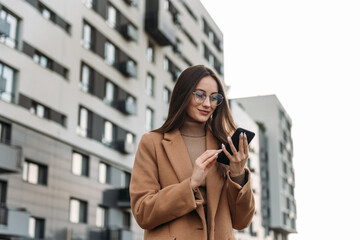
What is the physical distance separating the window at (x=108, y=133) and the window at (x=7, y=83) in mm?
7645

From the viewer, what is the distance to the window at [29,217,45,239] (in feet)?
73.6

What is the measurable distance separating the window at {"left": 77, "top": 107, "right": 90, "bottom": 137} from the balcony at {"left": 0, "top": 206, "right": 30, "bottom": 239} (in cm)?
565

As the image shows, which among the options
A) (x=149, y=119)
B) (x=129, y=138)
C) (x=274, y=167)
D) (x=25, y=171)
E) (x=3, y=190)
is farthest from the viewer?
(x=274, y=167)

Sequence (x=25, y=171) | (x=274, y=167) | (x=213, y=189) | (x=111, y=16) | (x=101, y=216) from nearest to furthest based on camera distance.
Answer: (x=213, y=189) → (x=25, y=171) → (x=101, y=216) → (x=111, y=16) → (x=274, y=167)

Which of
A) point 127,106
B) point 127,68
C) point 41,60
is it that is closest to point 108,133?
point 127,106

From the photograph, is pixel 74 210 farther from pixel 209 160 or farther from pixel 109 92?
pixel 209 160

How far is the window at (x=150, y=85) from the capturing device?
33.5 m

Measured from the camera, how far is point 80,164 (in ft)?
85.6

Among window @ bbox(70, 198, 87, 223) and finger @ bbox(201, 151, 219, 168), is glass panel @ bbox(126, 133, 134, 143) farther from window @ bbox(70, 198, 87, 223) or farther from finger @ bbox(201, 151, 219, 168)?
finger @ bbox(201, 151, 219, 168)

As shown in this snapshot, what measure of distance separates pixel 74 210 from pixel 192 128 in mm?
23429

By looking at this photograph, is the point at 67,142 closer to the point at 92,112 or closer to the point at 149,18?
the point at 92,112

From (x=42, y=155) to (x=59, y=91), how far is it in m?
3.02

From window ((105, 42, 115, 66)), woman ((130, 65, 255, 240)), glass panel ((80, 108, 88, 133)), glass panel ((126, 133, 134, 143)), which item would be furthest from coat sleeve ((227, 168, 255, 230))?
glass panel ((126, 133, 134, 143))

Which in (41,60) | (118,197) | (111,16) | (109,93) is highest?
(111,16)
